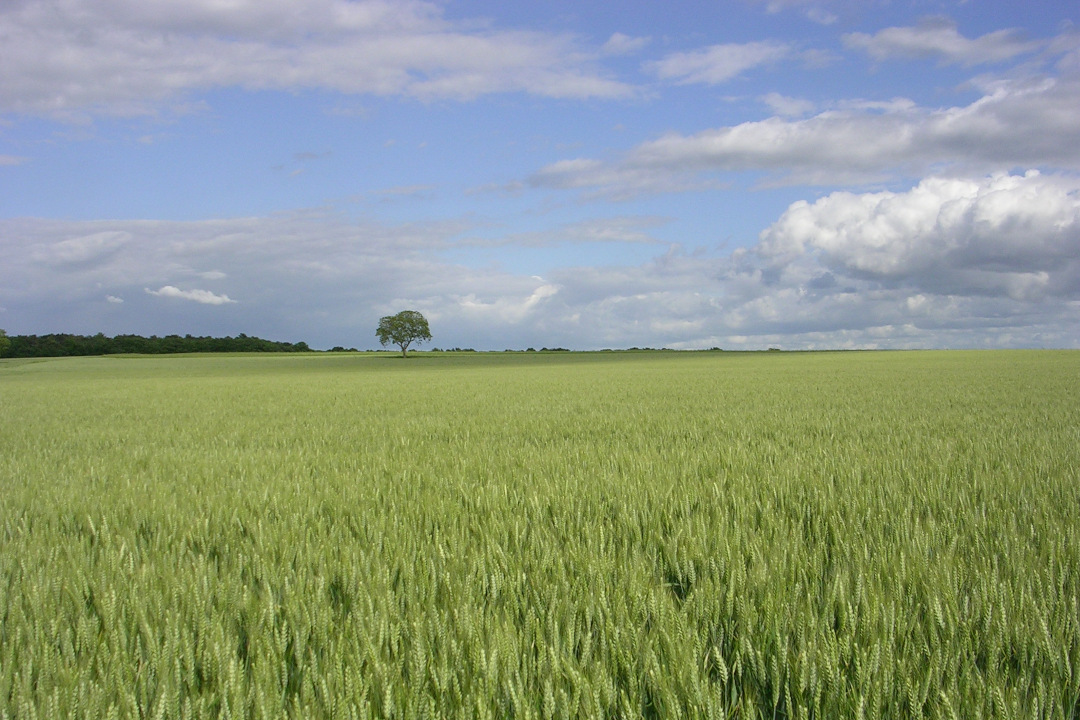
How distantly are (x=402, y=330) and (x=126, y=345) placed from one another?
35.7m

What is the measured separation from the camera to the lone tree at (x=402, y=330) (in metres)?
87.9

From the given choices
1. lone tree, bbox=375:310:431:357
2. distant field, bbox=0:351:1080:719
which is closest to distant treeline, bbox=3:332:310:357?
lone tree, bbox=375:310:431:357

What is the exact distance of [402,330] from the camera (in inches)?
3497

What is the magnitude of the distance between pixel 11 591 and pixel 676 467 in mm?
3986

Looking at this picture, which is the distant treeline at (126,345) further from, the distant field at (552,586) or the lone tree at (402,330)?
the distant field at (552,586)

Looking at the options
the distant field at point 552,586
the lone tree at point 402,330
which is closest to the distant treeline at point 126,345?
the lone tree at point 402,330

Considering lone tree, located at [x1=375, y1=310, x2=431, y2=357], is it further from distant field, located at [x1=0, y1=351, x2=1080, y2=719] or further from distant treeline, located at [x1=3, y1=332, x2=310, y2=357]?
distant field, located at [x1=0, y1=351, x2=1080, y2=719]

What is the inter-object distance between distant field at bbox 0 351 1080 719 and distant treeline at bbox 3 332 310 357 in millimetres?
91058

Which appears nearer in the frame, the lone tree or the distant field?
the distant field

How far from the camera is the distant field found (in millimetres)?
1700

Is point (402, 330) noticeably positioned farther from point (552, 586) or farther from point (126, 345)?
point (552, 586)

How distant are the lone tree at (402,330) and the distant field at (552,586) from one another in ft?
275

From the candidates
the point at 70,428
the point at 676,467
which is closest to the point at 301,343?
the point at 70,428

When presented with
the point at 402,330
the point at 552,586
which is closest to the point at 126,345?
the point at 402,330
